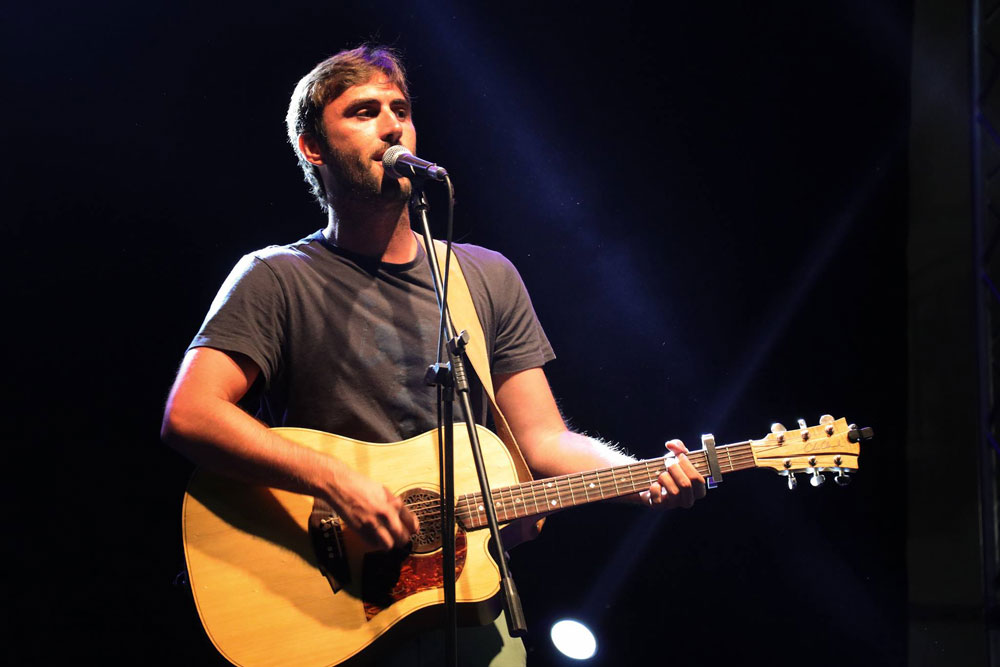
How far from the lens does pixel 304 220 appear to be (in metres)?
3.45

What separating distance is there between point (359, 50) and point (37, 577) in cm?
229

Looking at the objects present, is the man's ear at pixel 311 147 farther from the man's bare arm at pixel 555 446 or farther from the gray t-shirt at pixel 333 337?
the man's bare arm at pixel 555 446

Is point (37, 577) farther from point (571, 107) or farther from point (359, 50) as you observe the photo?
point (571, 107)

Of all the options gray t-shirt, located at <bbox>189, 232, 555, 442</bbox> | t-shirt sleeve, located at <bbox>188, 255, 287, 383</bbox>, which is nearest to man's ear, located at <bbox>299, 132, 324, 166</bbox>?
gray t-shirt, located at <bbox>189, 232, 555, 442</bbox>

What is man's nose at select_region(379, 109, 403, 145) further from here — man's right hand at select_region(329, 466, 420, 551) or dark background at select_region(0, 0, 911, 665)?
man's right hand at select_region(329, 466, 420, 551)

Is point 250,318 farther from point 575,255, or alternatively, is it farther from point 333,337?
point 575,255

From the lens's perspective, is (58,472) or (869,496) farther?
(869,496)

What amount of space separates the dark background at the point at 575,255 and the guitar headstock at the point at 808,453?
4.51 ft

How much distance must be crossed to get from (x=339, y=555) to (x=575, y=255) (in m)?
2.15

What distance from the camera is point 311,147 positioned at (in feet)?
9.30

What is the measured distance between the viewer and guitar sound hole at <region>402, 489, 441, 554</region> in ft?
7.25

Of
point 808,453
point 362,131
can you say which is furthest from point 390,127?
point 808,453

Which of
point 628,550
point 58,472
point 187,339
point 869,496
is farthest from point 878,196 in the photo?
point 58,472

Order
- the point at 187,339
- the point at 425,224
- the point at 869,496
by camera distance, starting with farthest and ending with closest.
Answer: the point at 869,496 < the point at 187,339 < the point at 425,224
